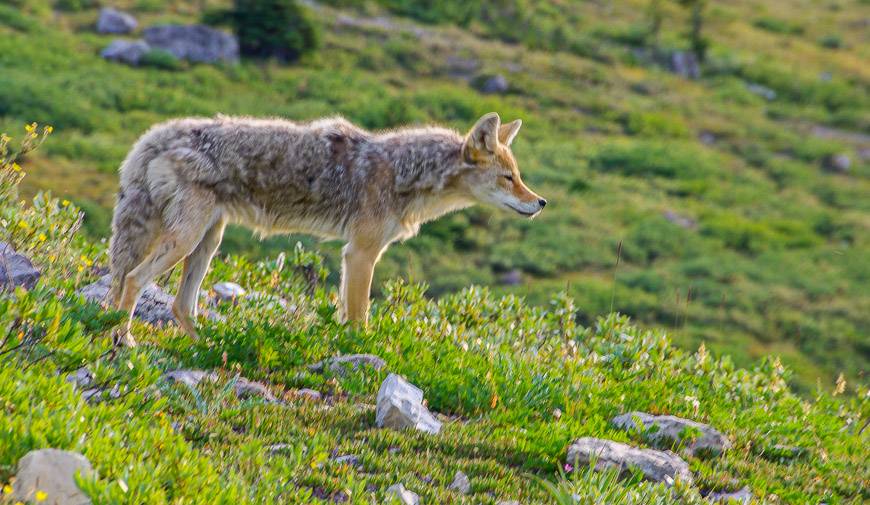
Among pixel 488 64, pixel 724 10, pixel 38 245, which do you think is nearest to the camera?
pixel 38 245

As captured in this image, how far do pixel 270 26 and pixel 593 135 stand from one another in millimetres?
17546

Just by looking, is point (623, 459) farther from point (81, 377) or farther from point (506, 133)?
point (506, 133)

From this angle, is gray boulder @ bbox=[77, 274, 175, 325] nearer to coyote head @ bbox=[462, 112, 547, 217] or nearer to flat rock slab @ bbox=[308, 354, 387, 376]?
flat rock slab @ bbox=[308, 354, 387, 376]

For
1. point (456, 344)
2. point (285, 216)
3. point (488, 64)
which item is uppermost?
point (285, 216)

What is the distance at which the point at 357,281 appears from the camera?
10336 millimetres

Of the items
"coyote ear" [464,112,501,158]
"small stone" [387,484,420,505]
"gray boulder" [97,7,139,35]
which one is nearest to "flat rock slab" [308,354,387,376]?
"small stone" [387,484,420,505]

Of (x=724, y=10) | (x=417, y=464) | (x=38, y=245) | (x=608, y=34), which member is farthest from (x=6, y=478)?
(x=724, y=10)

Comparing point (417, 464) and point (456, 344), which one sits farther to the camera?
point (456, 344)

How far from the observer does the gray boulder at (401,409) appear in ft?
26.6

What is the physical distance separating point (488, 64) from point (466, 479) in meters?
56.3

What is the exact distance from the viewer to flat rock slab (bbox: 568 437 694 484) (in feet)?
26.1

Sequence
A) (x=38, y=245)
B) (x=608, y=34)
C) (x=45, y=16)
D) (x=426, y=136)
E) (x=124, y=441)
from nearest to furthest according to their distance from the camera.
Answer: (x=124, y=441) < (x=38, y=245) < (x=426, y=136) < (x=45, y=16) < (x=608, y=34)

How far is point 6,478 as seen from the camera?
571 cm

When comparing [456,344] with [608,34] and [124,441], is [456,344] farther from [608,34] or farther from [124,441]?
[608,34]
